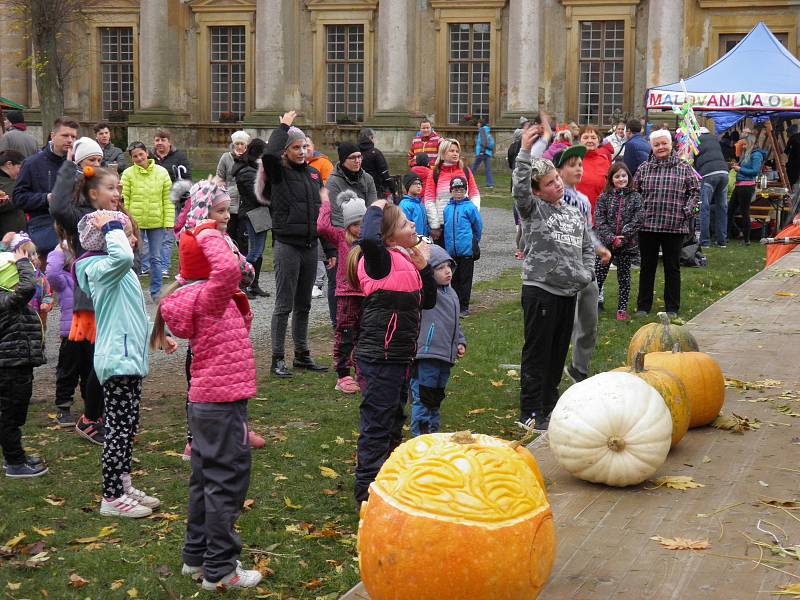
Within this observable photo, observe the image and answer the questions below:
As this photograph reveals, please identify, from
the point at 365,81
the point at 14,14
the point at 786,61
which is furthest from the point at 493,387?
the point at 14,14

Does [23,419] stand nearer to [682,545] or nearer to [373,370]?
[373,370]

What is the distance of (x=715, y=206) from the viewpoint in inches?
786

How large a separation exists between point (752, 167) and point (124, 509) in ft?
56.7

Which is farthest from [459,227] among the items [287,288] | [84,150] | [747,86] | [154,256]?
[747,86]

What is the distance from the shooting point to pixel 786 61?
70.1 feet

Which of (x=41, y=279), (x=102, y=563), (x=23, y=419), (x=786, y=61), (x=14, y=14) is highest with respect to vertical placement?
(x=14, y=14)

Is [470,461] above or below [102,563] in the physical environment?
above

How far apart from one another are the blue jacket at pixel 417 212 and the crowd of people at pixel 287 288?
3 cm

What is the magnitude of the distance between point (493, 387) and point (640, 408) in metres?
3.44

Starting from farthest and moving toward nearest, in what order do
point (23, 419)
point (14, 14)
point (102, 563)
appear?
point (14, 14) → point (23, 419) → point (102, 563)

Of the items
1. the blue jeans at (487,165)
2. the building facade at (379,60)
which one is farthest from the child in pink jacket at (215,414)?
the building facade at (379,60)

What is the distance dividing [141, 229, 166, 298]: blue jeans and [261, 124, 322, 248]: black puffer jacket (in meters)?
4.49

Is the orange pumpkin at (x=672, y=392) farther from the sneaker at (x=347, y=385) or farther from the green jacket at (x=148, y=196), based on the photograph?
the green jacket at (x=148, y=196)

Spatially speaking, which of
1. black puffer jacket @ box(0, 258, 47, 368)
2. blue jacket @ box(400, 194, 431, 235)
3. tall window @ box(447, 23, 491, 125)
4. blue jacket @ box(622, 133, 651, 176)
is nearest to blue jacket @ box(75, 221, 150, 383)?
black puffer jacket @ box(0, 258, 47, 368)
